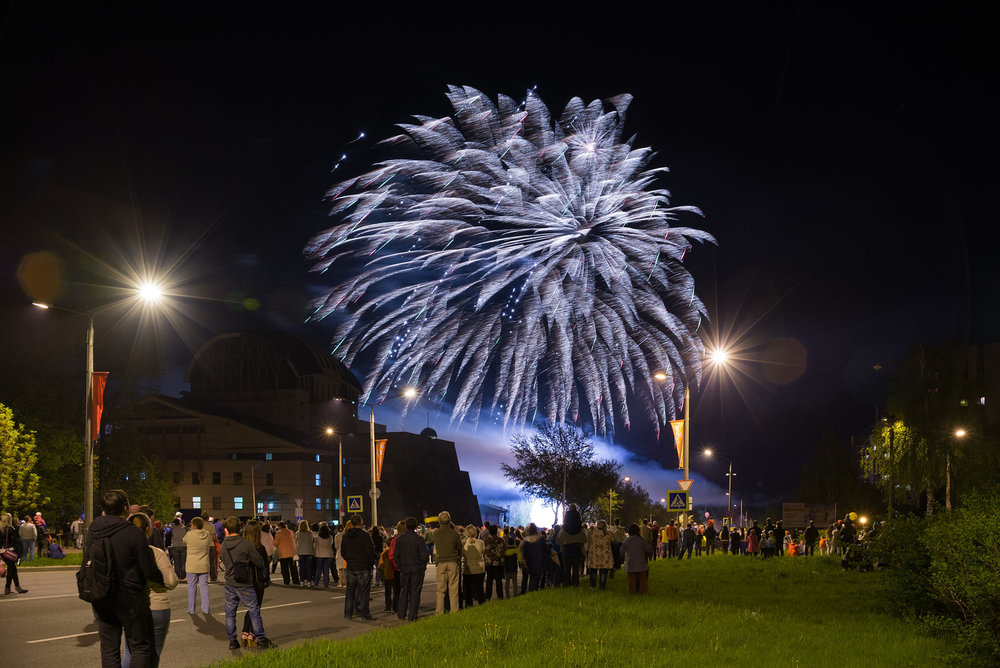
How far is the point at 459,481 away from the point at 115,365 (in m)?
67.7

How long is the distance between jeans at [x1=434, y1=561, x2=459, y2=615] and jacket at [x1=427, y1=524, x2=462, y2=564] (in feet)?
0.58

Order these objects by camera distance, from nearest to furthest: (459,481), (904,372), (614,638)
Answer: (614,638), (904,372), (459,481)

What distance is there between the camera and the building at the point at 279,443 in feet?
311

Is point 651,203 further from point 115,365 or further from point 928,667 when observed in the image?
point 115,365

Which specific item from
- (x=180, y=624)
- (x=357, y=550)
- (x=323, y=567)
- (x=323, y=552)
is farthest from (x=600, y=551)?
(x=180, y=624)

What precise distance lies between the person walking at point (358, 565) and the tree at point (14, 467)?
97.6 feet

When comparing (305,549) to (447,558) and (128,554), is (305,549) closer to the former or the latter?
(447,558)

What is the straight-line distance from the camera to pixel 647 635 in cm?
1350

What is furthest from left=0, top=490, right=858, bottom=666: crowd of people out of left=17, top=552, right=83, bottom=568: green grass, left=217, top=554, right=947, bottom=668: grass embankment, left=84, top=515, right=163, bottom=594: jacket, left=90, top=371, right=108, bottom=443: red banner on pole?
left=90, top=371, right=108, bottom=443: red banner on pole

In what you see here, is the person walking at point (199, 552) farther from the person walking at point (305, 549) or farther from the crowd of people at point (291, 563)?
the person walking at point (305, 549)

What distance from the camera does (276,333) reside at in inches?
4483

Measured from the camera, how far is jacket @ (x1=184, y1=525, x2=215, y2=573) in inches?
698

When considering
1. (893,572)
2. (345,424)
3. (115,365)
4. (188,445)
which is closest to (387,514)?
(345,424)

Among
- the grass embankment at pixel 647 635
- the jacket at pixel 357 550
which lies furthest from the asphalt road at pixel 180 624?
the grass embankment at pixel 647 635
